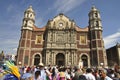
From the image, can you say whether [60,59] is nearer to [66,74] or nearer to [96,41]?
[96,41]

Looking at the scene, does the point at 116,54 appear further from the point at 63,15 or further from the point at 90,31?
the point at 63,15

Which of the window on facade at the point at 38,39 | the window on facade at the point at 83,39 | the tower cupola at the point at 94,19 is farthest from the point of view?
the tower cupola at the point at 94,19

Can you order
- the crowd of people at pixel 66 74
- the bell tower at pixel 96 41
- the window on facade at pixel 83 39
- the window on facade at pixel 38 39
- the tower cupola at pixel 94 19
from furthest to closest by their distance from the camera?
1. the tower cupola at pixel 94 19
2. the window on facade at pixel 83 39
3. the window on facade at pixel 38 39
4. the bell tower at pixel 96 41
5. the crowd of people at pixel 66 74

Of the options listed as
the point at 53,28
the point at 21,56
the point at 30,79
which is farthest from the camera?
the point at 53,28

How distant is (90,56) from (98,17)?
31.6ft

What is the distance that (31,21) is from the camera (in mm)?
32344

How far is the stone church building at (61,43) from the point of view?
28.8 meters

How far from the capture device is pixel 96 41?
30.1m

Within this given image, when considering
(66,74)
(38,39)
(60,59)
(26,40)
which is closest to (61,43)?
(60,59)

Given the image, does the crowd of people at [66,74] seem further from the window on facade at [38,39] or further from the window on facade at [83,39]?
the window on facade at [83,39]

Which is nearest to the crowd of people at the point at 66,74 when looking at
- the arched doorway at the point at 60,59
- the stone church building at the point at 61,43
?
the stone church building at the point at 61,43

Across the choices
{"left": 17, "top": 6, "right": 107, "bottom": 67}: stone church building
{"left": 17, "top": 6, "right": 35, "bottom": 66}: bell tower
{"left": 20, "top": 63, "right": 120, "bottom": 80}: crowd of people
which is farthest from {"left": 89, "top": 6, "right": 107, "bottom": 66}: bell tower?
{"left": 20, "top": 63, "right": 120, "bottom": 80}: crowd of people

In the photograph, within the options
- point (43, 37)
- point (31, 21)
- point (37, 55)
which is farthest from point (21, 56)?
point (31, 21)

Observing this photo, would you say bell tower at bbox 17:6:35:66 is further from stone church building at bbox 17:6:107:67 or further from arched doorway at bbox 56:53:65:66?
arched doorway at bbox 56:53:65:66
